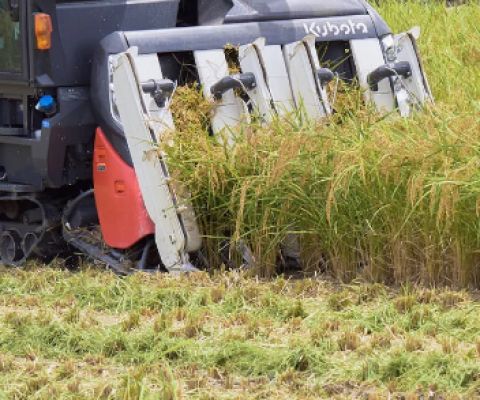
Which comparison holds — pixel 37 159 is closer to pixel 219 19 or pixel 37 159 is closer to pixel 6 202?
pixel 6 202

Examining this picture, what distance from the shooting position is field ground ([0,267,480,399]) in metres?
5.29

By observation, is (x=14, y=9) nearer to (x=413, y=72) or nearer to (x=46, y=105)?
(x=46, y=105)

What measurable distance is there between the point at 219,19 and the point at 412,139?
2.03 metres

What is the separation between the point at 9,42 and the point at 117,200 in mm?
1176

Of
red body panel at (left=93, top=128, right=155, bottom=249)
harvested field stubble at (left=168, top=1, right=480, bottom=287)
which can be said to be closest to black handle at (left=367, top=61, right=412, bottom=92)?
harvested field stubble at (left=168, top=1, right=480, bottom=287)

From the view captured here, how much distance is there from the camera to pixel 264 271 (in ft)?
24.3

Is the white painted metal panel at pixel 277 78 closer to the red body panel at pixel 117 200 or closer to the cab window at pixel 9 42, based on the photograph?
the red body panel at pixel 117 200

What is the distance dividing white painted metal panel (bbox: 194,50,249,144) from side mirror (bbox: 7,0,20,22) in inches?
39.8

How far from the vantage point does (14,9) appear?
26.2 feet

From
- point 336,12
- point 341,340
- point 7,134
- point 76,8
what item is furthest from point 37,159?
point 341,340

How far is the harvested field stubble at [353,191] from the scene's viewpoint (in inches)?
267

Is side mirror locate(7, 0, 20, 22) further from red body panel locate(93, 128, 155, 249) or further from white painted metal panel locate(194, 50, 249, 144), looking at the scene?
white painted metal panel locate(194, 50, 249, 144)

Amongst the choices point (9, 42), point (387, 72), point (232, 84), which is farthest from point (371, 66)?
point (9, 42)

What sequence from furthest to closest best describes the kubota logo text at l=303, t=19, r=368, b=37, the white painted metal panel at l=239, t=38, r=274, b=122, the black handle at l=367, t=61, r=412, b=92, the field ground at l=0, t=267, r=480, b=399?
the kubota logo text at l=303, t=19, r=368, b=37 < the black handle at l=367, t=61, r=412, b=92 < the white painted metal panel at l=239, t=38, r=274, b=122 < the field ground at l=0, t=267, r=480, b=399
